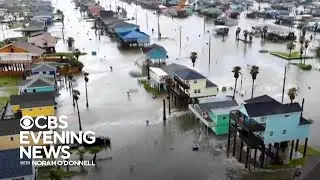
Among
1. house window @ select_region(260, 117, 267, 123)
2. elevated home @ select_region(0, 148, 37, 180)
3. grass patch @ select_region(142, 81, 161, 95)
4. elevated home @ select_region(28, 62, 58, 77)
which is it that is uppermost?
house window @ select_region(260, 117, 267, 123)

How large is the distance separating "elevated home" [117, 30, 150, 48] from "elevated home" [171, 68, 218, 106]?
37991mm

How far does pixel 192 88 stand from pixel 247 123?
14.0m

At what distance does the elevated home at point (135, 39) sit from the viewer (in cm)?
8356

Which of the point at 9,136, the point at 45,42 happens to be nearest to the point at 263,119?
the point at 9,136

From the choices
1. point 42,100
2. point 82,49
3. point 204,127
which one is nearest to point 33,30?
point 82,49

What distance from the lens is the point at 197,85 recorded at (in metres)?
45.4

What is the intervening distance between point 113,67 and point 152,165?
36.3 m

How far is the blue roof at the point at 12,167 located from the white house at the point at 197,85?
75.8 ft

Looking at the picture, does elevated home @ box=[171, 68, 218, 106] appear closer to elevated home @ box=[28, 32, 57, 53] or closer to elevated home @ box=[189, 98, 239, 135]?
elevated home @ box=[189, 98, 239, 135]

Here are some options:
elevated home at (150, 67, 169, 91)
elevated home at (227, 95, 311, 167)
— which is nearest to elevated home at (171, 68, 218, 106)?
elevated home at (150, 67, 169, 91)

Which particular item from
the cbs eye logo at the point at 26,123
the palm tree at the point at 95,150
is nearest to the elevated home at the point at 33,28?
the cbs eye logo at the point at 26,123

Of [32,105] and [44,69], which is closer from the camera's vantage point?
[32,105]

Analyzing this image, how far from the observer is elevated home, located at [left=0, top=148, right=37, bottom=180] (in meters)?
26.9

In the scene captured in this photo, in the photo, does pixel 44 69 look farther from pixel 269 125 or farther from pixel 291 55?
pixel 291 55
